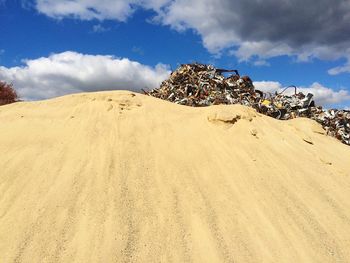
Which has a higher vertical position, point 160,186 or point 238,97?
point 238,97

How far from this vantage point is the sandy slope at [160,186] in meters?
4.25

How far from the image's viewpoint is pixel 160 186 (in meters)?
5.09

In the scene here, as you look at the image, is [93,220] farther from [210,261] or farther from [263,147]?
[263,147]

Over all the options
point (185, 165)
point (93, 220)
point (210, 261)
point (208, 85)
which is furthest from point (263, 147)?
point (208, 85)

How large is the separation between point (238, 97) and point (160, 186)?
240 inches

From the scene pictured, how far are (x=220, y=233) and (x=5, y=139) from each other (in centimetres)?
345

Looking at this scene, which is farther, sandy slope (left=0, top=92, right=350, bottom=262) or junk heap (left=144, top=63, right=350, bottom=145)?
junk heap (left=144, top=63, right=350, bottom=145)

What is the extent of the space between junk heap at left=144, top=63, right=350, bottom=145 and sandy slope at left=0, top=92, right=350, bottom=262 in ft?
10.9

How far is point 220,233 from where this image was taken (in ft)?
14.8

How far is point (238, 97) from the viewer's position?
1065cm

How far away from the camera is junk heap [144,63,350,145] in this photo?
1042 centimetres

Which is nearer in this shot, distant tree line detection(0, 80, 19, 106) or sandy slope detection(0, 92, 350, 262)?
sandy slope detection(0, 92, 350, 262)

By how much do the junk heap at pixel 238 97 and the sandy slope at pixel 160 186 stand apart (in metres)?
3.32

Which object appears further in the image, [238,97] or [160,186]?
[238,97]
